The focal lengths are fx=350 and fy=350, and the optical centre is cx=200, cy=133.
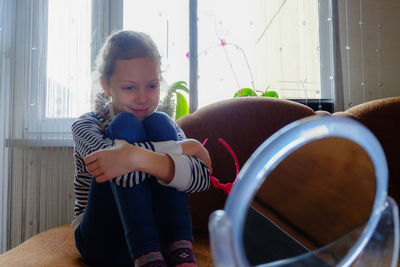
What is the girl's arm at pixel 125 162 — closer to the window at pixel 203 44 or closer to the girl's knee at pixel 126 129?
the girl's knee at pixel 126 129

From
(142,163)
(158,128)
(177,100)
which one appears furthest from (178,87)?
(142,163)

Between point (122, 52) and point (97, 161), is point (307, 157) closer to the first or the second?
point (97, 161)

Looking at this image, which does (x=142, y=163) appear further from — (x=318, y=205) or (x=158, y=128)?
(x=318, y=205)

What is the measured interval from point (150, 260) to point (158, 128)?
29 cm

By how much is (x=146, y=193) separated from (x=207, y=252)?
1.29 ft

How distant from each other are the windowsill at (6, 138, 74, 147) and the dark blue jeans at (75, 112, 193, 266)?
2.30 ft

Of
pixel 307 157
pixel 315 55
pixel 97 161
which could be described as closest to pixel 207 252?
pixel 97 161

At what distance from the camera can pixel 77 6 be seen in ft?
4.90

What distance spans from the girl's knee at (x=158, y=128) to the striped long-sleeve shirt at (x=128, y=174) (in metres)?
0.03

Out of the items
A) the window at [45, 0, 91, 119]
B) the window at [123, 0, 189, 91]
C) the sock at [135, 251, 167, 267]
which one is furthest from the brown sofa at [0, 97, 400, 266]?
the window at [45, 0, 91, 119]

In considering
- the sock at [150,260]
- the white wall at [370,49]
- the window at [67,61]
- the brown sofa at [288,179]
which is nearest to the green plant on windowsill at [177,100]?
the brown sofa at [288,179]

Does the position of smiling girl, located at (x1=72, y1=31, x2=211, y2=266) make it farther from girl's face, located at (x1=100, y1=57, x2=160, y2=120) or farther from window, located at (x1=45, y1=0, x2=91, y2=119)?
window, located at (x1=45, y1=0, x2=91, y2=119)

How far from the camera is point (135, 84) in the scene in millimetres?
843

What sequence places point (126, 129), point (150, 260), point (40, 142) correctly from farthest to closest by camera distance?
point (40, 142)
point (126, 129)
point (150, 260)
